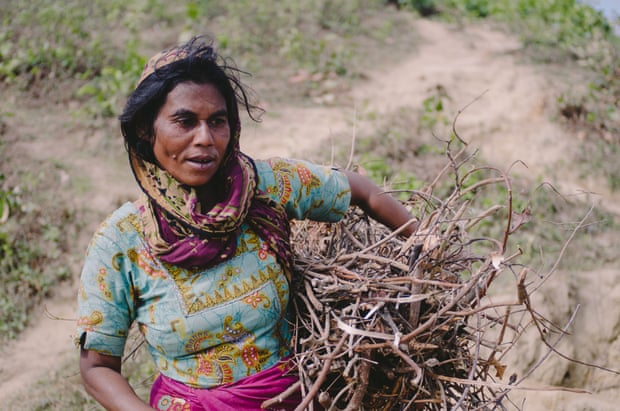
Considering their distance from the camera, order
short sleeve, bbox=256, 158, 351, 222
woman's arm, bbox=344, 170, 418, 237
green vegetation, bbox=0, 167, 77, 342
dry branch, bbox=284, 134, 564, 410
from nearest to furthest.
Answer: dry branch, bbox=284, 134, 564, 410
short sleeve, bbox=256, 158, 351, 222
woman's arm, bbox=344, 170, 418, 237
green vegetation, bbox=0, 167, 77, 342

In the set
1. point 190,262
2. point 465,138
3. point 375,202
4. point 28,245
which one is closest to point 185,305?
point 190,262

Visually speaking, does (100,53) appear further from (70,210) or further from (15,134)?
(70,210)

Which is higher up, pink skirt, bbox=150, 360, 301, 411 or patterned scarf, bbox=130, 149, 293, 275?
patterned scarf, bbox=130, 149, 293, 275

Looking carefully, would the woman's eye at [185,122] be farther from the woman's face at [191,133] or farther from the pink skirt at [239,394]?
the pink skirt at [239,394]

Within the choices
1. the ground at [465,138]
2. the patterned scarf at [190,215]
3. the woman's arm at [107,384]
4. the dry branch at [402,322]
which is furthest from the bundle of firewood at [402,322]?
the ground at [465,138]

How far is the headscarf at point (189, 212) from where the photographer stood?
1844 millimetres

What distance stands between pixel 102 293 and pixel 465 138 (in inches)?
168

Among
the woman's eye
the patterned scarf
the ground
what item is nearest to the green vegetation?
the ground

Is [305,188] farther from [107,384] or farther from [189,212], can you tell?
[107,384]

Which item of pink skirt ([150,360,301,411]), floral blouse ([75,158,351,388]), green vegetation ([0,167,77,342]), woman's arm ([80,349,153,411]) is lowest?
green vegetation ([0,167,77,342])

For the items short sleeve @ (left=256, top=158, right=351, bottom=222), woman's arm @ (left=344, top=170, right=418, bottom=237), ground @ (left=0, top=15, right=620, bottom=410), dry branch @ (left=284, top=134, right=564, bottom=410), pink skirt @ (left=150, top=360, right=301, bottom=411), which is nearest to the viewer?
dry branch @ (left=284, top=134, right=564, bottom=410)

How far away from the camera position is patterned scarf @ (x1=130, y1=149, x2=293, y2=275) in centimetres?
184

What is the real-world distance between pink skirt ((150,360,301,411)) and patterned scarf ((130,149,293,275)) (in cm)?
34

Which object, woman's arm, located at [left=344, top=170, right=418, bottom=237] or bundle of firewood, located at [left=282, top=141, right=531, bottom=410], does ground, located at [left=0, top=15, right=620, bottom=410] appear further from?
bundle of firewood, located at [left=282, top=141, right=531, bottom=410]
